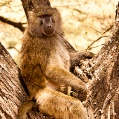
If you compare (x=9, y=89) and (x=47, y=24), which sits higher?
(x=47, y=24)

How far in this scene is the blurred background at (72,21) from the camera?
314 inches

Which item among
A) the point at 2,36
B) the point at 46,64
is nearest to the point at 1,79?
the point at 46,64

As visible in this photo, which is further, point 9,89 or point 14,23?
point 14,23

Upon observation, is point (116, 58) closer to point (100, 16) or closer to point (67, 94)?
point (67, 94)

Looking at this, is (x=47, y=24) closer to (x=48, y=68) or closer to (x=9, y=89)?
(x=48, y=68)

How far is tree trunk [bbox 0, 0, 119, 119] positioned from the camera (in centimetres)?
299

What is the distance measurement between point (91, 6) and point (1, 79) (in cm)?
558

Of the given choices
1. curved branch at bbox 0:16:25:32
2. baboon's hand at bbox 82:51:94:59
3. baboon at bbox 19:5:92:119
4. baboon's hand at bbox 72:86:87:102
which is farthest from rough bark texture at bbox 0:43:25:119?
curved branch at bbox 0:16:25:32

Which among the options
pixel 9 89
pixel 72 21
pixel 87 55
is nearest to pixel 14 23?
pixel 72 21

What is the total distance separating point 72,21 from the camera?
833 cm

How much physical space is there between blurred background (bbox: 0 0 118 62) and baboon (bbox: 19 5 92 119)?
3973mm

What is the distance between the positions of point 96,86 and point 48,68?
0.51m

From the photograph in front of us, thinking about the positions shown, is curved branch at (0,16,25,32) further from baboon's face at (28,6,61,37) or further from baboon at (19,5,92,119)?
baboon's face at (28,6,61,37)

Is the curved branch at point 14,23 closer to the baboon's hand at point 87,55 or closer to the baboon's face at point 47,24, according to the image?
the baboon's hand at point 87,55
